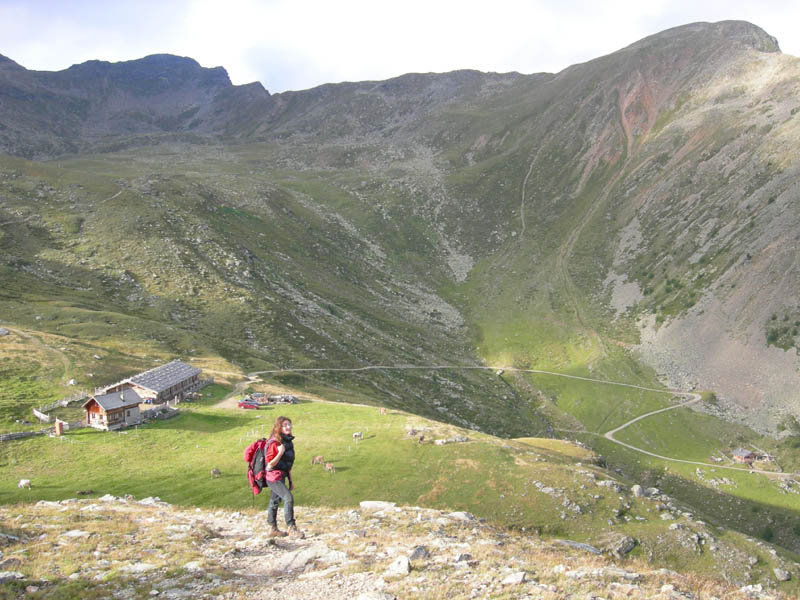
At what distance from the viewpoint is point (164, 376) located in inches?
2291

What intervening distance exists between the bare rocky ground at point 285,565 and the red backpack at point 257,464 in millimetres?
2831

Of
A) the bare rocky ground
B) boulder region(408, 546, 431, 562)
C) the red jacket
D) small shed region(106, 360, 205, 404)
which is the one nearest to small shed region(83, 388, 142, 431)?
small shed region(106, 360, 205, 404)

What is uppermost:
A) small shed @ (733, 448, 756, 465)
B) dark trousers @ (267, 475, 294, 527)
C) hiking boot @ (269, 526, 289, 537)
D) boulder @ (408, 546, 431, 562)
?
dark trousers @ (267, 475, 294, 527)

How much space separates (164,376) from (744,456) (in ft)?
A: 282

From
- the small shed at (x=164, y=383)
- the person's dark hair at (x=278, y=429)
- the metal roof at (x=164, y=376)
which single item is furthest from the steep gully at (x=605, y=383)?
the person's dark hair at (x=278, y=429)

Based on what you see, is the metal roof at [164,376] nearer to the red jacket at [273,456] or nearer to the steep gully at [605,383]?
the steep gully at [605,383]

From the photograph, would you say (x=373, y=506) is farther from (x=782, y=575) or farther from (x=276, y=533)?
(x=782, y=575)

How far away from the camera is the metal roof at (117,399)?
4722 cm

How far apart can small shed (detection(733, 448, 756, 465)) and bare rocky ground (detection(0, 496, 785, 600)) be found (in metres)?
70.1

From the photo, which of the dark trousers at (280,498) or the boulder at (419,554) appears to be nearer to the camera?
the boulder at (419,554)

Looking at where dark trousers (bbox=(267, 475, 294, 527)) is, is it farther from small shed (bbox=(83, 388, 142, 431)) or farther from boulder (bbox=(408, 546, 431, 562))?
small shed (bbox=(83, 388, 142, 431))

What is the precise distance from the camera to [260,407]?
5978 centimetres

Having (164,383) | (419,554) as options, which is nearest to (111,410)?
(164,383)

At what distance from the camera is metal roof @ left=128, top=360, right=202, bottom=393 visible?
55.2m
